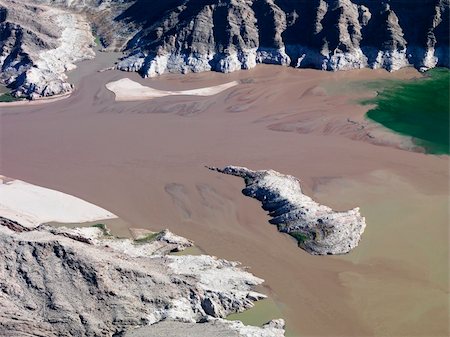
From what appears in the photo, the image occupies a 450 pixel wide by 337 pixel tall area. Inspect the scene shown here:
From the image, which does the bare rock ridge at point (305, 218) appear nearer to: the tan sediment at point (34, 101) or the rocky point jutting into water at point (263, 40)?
the rocky point jutting into water at point (263, 40)

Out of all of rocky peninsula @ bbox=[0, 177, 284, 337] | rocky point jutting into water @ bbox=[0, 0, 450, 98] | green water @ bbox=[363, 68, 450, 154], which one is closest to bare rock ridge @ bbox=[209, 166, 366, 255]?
rocky peninsula @ bbox=[0, 177, 284, 337]

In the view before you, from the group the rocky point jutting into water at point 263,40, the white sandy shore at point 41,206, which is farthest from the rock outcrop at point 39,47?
the white sandy shore at point 41,206

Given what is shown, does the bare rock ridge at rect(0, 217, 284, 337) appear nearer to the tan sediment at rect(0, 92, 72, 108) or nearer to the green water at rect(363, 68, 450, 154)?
the green water at rect(363, 68, 450, 154)

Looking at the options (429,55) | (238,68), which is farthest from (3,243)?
(429,55)

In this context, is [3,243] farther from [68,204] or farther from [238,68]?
[238,68]

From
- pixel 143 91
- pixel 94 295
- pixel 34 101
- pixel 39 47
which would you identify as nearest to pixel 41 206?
pixel 94 295

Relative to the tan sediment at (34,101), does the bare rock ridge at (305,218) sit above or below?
below

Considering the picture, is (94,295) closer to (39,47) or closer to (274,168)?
(274,168)
